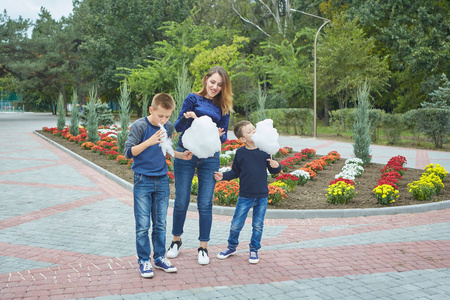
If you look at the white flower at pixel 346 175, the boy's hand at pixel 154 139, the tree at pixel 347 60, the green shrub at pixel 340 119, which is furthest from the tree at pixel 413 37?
the boy's hand at pixel 154 139

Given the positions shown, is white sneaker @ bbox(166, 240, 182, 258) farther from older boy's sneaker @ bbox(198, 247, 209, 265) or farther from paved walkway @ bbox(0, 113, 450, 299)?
older boy's sneaker @ bbox(198, 247, 209, 265)

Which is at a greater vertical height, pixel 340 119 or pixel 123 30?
pixel 123 30

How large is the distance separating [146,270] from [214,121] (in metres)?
1.61

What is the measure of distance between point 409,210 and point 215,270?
4.19 metres

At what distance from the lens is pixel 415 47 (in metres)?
28.0

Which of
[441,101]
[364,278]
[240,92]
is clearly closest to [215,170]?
[364,278]

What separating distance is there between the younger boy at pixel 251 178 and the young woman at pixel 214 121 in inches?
6.1

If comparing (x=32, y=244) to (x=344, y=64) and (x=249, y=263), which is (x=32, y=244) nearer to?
(x=249, y=263)

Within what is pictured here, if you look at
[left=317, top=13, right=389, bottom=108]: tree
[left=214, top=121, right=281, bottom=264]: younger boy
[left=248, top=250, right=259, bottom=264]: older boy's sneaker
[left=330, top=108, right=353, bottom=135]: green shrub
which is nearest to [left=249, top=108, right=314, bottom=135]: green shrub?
[left=330, top=108, right=353, bottom=135]: green shrub

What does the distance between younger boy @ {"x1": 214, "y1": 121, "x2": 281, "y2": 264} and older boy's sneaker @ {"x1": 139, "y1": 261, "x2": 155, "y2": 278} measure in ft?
3.28

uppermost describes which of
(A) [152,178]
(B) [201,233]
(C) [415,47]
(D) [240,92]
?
(C) [415,47]

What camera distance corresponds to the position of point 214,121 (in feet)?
15.0

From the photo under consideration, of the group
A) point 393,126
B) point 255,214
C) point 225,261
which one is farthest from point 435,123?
point 225,261

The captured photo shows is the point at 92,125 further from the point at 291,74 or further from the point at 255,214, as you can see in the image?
the point at 291,74
